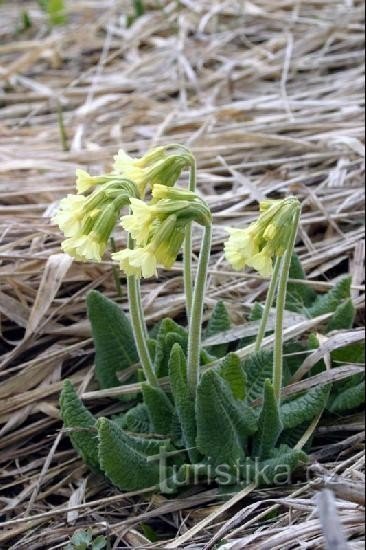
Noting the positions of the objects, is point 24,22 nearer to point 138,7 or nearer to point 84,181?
point 138,7

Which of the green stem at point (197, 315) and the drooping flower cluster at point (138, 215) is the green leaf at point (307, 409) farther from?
the drooping flower cluster at point (138, 215)

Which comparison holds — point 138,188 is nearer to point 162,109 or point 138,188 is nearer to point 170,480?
point 170,480

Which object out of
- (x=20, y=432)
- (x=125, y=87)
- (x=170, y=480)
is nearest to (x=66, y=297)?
(x=20, y=432)

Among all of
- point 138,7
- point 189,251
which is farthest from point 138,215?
point 138,7

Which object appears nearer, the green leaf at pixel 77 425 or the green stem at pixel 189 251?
the green stem at pixel 189 251

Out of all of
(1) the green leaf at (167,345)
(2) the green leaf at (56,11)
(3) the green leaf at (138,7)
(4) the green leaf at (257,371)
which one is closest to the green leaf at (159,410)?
(1) the green leaf at (167,345)

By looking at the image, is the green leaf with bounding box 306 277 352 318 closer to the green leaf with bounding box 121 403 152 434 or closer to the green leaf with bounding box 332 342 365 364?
the green leaf with bounding box 332 342 365 364

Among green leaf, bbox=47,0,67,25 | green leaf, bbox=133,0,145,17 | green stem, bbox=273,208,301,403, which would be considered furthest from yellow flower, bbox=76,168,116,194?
green leaf, bbox=47,0,67,25
